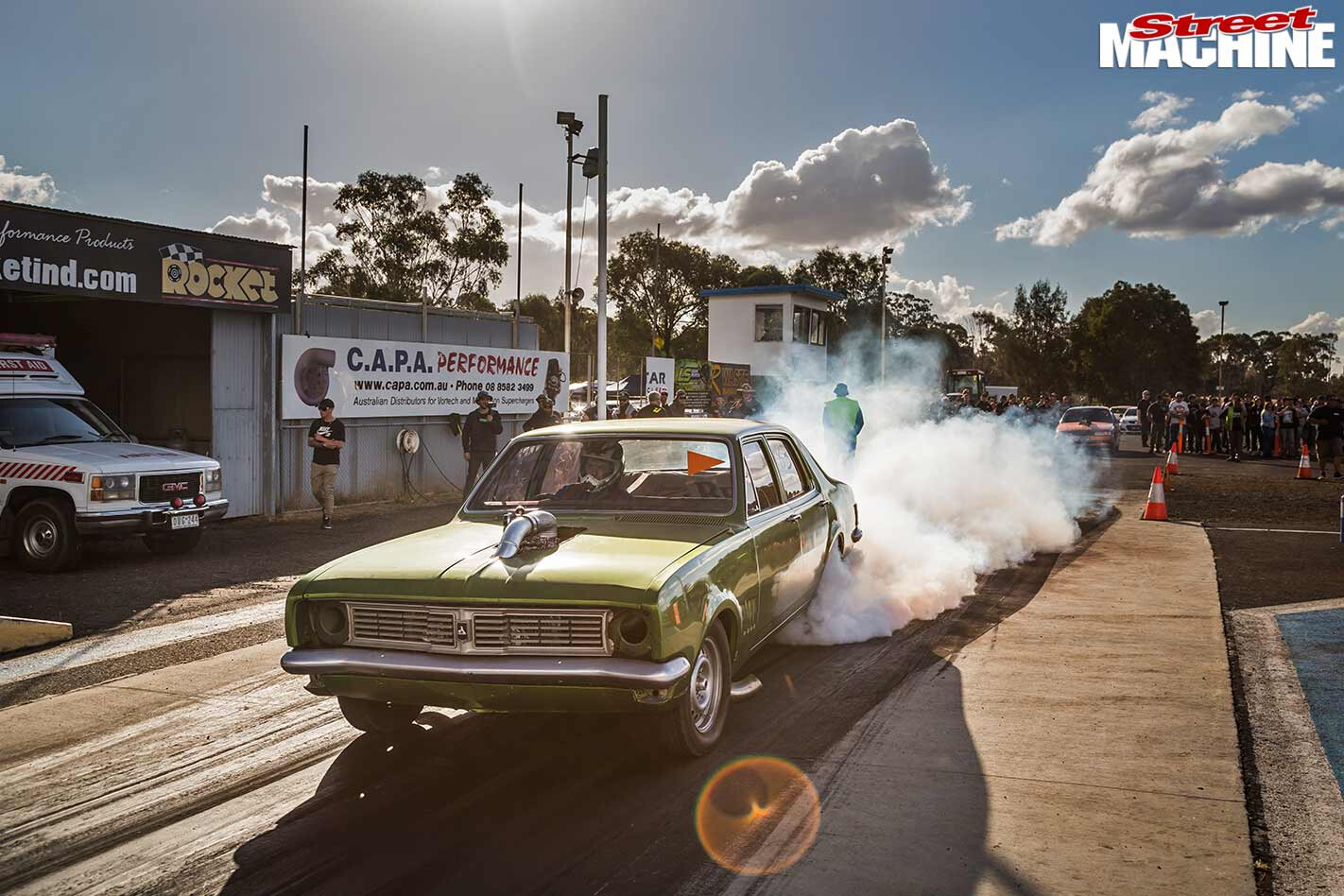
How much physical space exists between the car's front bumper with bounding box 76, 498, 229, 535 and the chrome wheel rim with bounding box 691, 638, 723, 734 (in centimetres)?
776

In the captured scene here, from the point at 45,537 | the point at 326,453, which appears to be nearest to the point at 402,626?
the point at 45,537

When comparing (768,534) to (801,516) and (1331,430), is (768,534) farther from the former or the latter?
(1331,430)

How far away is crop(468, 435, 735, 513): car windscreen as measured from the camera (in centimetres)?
547

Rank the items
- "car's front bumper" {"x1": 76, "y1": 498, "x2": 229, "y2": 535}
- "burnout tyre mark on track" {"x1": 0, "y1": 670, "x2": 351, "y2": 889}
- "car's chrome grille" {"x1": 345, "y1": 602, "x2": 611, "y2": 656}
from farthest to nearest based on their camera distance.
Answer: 1. "car's front bumper" {"x1": 76, "y1": 498, "x2": 229, "y2": 535}
2. "car's chrome grille" {"x1": 345, "y1": 602, "x2": 611, "y2": 656}
3. "burnout tyre mark on track" {"x1": 0, "y1": 670, "x2": 351, "y2": 889}

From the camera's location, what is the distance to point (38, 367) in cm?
1076

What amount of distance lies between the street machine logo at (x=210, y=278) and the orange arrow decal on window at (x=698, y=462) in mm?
10293

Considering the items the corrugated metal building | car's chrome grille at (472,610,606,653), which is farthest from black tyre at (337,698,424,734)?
the corrugated metal building

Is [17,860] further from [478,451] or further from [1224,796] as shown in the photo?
[478,451]

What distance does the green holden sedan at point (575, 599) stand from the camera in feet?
13.1

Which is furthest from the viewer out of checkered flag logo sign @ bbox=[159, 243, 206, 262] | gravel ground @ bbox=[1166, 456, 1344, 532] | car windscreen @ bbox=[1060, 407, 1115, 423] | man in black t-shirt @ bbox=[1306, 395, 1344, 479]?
car windscreen @ bbox=[1060, 407, 1115, 423]

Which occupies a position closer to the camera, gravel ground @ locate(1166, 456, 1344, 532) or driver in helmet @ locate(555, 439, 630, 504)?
driver in helmet @ locate(555, 439, 630, 504)

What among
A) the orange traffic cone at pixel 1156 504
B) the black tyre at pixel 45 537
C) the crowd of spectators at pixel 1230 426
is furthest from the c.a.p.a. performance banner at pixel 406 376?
the crowd of spectators at pixel 1230 426

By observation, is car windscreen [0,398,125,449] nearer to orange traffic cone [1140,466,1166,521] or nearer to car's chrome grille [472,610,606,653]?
car's chrome grille [472,610,606,653]

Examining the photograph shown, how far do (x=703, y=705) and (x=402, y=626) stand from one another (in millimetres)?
1381
